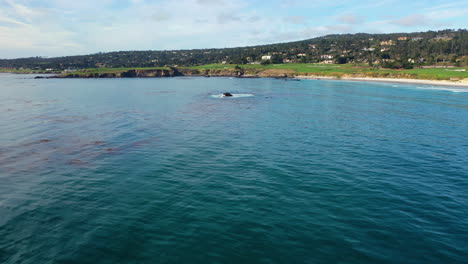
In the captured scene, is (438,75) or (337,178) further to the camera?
(438,75)

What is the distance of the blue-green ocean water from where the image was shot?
14109mm

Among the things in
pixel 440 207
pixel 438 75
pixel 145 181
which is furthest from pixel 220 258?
pixel 438 75

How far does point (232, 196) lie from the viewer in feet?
65.0

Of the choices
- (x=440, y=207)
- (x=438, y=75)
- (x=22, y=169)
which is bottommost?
(x=440, y=207)

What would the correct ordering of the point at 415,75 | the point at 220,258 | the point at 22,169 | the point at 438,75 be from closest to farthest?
the point at 220,258 < the point at 22,169 < the point at 438,75 < the point at 415,75

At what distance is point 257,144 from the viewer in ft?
109

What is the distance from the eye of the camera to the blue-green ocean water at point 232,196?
14109mm

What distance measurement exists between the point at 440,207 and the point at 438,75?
5952 inches

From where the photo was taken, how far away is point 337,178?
2300 centimetres

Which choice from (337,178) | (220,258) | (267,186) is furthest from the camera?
(337,178)

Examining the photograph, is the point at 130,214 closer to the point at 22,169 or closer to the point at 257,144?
the point at 22,169

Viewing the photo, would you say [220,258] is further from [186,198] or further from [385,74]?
[385,74]

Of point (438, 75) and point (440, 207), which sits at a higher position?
point (438, 75)

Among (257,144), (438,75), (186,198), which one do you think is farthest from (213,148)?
(438,75)
